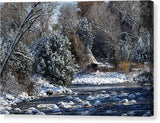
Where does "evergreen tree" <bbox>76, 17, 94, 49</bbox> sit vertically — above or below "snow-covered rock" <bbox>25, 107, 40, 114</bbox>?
above

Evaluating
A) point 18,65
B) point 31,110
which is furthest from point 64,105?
point 18,65

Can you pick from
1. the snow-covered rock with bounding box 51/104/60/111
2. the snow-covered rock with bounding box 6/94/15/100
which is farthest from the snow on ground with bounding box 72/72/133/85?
the snow-covered rock with bounding box 6/94/15/100

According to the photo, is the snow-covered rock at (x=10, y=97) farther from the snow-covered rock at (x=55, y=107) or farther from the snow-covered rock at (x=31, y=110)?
the snow-covered rock at (x=55, y=107)

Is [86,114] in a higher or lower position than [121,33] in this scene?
lower

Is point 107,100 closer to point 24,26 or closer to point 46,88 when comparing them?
point 46,88

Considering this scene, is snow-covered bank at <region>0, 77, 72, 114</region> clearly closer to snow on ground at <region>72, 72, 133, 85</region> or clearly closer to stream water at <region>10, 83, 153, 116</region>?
stream water at <region>10, 83, 153, 116</region>

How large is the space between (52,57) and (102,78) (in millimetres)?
1044

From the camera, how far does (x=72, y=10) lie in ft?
20.9

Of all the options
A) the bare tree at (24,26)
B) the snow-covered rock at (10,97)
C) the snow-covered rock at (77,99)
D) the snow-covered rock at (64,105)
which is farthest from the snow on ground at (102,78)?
the bare tree at (24,26)

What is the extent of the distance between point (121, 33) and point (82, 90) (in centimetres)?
128

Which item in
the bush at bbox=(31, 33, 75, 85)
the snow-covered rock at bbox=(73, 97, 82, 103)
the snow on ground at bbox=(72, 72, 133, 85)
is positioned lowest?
the snow-covered rock at bbox=(73, 97, 82, 103)

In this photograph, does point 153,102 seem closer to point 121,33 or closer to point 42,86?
point 121,33

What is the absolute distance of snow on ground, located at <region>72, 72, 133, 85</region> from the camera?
6.18m

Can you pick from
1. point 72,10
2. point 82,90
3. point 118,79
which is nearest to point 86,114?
point 82,90
